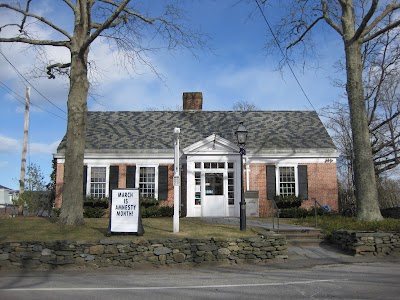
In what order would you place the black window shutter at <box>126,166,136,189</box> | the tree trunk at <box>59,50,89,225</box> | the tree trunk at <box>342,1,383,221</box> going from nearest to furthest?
the tree trunk at <box>59,50,89,225</box> → the tree trunk at <box>342,1,383,221</box> → the black window shutter at <box>126,166,136,189</box>

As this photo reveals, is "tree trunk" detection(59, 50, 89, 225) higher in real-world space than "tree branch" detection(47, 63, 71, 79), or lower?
lower

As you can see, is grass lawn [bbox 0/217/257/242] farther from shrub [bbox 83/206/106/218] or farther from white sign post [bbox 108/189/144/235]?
shrub [bbox 83/206/106/218]

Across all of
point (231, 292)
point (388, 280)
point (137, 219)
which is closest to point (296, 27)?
point (137, 219)

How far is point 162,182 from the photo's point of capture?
72.6ft

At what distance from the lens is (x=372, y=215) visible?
48.8 ft

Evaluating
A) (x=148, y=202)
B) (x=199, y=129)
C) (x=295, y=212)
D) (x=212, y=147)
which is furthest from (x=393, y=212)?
(x=148, y=202)

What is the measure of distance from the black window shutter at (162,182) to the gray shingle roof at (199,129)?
1.13 m

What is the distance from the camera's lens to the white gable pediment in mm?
20812

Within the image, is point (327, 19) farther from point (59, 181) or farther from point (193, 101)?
point (59, 181)

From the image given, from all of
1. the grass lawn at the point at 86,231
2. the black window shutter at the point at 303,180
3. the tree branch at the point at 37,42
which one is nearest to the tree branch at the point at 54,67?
the tree branch at the point at 37,42

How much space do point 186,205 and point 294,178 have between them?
234 inches

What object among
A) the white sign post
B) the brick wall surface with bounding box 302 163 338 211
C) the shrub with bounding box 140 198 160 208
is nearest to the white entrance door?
the shrub with bounding box 140 198 160 208

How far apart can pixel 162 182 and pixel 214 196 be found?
10.2 ft

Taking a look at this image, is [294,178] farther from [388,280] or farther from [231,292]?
[231,292]
